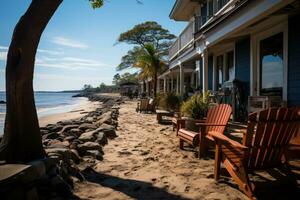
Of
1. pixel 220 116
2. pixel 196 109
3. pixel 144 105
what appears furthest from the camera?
pixel 144 105

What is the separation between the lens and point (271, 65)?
7.46 metres

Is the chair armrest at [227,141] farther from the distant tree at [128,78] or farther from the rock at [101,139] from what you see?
the distant tree at [128,78]

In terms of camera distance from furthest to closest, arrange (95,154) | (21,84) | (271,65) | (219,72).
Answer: (219,72) < (271,65) < (95,154) < (21,84)

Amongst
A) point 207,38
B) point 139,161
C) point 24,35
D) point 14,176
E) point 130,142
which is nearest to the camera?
point 14,176

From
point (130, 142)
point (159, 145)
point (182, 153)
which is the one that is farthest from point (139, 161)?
point (130, 142)

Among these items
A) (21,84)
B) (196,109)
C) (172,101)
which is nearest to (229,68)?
(172,101)

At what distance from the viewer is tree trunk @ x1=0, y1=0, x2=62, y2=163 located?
3.69 m

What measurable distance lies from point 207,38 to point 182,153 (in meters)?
4.11

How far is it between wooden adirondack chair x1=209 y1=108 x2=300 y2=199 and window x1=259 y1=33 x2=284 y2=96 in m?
4.18

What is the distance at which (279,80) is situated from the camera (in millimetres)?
7129

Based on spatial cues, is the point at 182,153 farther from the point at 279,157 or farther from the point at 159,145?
the point at 279,157

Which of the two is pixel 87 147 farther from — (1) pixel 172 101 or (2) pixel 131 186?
(1) pixel 172 101

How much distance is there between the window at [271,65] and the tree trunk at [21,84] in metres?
5.53

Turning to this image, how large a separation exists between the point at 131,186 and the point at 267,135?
180 centimetres
